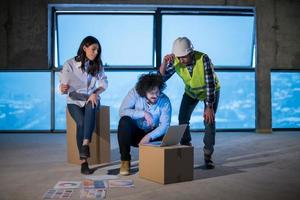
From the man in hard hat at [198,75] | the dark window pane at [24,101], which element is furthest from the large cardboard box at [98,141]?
the dark window pane at [24,101]

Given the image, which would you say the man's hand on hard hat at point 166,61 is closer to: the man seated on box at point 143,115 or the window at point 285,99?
the man seated on box at point 143,115

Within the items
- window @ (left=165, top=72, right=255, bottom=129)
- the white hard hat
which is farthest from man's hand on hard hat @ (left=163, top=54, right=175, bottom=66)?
window @ (left=165, top=72, right=255, bottom=129)

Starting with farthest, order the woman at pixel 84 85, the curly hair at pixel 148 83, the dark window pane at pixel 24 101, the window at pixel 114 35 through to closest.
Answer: the window at pixel 114 35
the dark window pane at pixel 24 101
the woman at pixel 84 85
the curly hair at pixel 148 83

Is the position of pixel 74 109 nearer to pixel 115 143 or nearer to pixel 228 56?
pixel 115 143

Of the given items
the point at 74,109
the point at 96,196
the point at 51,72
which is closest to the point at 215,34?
the point at 51,72

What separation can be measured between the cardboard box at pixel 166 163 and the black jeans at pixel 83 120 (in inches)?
22.3

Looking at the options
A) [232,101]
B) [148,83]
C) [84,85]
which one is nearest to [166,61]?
[148,83]

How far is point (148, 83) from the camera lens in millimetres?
3193

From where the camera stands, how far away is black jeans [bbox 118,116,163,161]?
3.22m

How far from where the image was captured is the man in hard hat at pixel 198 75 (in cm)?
350

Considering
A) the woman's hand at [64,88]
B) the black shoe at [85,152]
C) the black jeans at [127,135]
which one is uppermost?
the woman's hand at [64,88]

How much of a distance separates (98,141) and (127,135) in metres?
0.78

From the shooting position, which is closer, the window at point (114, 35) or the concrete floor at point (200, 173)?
the concrete floor at point (200, 173)

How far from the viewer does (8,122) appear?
722 cm
